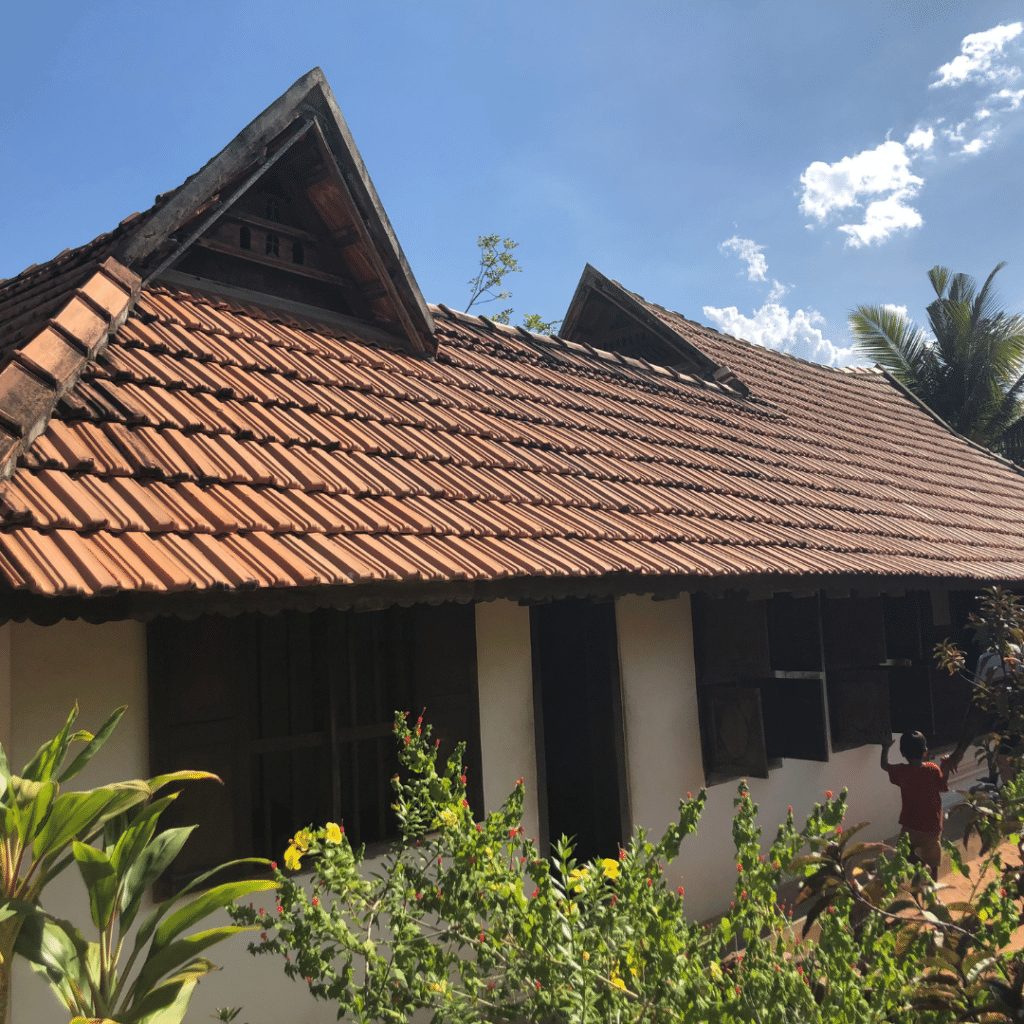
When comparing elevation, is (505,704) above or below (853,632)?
below

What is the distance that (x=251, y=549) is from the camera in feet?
9.39

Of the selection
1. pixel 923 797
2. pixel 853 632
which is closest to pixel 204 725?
pixel 923 797

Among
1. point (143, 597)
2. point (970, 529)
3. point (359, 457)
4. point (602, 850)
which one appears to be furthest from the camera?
point (970, 529)

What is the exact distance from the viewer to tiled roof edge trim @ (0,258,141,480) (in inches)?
114

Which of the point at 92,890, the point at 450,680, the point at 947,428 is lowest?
the point at 92,890

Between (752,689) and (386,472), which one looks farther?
(752,689)

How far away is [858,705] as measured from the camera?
6051 mm

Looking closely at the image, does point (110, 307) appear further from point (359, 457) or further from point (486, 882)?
point (486, 882)

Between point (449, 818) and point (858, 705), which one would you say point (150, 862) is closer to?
point (449, 818)

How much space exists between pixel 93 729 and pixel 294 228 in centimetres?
346

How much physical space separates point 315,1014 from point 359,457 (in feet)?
7.66

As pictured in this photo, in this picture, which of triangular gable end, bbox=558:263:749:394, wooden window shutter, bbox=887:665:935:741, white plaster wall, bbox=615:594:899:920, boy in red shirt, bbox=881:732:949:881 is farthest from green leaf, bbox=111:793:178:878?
triangular gable end, bbox=558:263:749:394

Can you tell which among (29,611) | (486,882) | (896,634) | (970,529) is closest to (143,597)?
(29,611)

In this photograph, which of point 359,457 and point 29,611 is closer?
point 29,611
